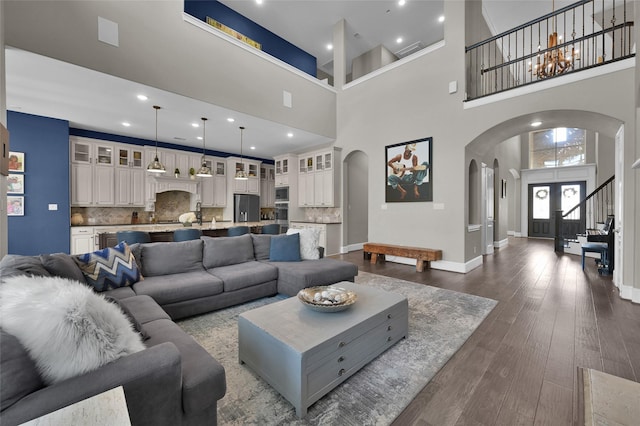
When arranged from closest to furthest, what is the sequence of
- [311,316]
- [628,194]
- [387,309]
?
[311,316], [387,309], [628,194]

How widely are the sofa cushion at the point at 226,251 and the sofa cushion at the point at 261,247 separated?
0.24 feet

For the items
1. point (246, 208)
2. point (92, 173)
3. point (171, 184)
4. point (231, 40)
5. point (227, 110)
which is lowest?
point (246, 208)

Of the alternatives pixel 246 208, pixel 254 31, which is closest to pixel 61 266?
pixel 246 208

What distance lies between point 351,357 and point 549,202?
12.0 meters

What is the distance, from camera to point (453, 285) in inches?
163

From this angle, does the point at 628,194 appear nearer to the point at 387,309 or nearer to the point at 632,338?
the point at 632,338

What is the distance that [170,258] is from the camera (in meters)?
3.22

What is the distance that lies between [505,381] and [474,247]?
405cm

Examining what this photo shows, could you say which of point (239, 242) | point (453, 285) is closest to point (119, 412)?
point (239, 242)

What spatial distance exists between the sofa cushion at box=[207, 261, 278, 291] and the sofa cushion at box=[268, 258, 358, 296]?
6.0 inches

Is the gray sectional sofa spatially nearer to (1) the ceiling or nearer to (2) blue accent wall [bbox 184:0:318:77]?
(1) the ceiling

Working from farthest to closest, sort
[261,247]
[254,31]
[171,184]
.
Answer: [171,184], [254,31], [261,247]

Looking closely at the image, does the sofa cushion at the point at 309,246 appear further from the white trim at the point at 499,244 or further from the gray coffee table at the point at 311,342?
the white trim at the point at 499,244

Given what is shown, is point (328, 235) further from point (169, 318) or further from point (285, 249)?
point (169, 318)
